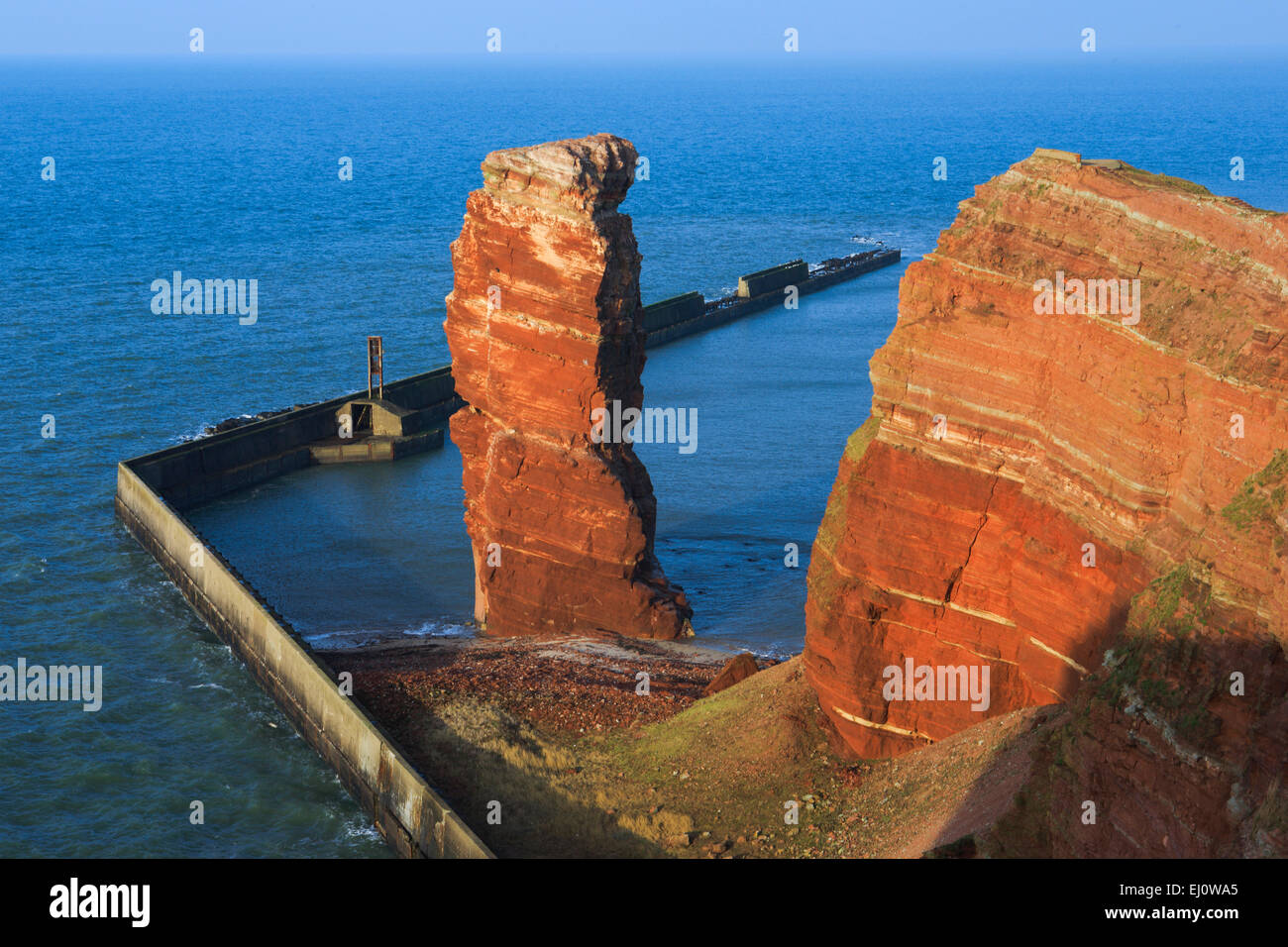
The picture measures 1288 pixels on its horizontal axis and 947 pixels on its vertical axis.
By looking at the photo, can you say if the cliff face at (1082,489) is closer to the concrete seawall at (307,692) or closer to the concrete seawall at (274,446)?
the concrete seawall at (307,692)

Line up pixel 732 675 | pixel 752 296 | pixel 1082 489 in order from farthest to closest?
pixel 752 296, pixel 732 675, pixel 1082 489

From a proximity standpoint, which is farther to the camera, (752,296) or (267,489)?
(752,296)

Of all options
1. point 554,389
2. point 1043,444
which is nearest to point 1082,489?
point 1043,444

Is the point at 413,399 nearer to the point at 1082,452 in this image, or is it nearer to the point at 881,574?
the point at 881,574

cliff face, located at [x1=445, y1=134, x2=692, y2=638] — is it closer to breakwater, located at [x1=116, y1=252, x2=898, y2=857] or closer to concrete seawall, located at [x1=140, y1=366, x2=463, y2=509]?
breakwater, located at [x1=116, y1=252, x2=898, y2=857]

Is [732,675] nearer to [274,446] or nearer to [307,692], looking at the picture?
[307,692]

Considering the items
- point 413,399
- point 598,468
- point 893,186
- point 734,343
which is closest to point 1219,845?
point 598,468
